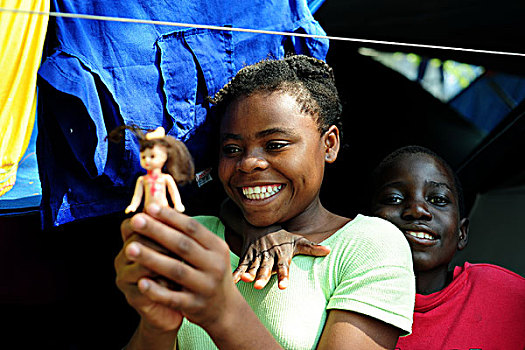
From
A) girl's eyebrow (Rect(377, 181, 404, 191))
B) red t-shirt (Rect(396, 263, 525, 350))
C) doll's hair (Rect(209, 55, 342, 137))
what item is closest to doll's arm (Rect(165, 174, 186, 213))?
doll's hair (Rect(209, 55, 342, 137))

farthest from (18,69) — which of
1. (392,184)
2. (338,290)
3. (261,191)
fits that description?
(392,184)

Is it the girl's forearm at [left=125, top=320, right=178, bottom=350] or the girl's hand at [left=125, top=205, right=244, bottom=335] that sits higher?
the girl's hand at [left=125, top=205, right=244, bottom=335]

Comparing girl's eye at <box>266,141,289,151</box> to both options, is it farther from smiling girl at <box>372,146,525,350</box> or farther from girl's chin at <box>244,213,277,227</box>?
smiling girl at <box>372,146,525,350</box>

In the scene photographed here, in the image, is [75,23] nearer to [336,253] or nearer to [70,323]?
[336,253]

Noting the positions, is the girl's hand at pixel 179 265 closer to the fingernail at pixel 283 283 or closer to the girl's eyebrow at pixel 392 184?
the fingernail at pixel 283 283

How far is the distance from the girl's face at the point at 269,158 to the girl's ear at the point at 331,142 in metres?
0.07

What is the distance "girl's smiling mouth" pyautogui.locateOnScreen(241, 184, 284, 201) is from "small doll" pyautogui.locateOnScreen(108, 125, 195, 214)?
401 mm

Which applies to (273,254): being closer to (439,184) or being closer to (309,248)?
(309,248)

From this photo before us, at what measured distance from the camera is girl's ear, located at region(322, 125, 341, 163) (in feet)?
4.45

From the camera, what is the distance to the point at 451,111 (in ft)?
7.91

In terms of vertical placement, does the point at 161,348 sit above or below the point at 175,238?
below

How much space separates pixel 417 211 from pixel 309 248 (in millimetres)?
490

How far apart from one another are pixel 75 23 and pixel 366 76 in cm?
134

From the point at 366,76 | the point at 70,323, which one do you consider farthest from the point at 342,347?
the point at 366,76
